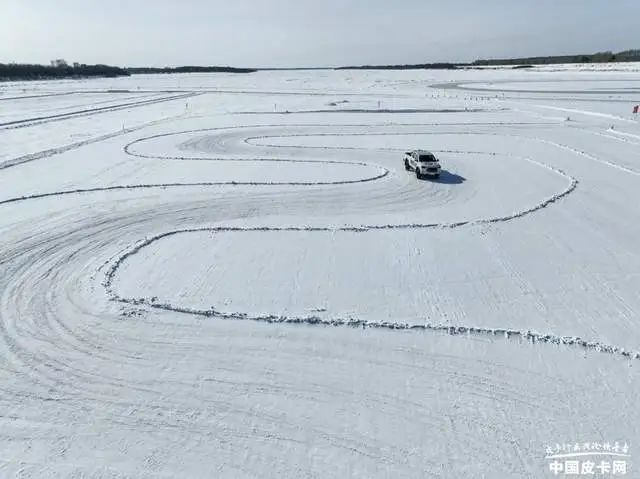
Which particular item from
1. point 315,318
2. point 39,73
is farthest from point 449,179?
point 39,73

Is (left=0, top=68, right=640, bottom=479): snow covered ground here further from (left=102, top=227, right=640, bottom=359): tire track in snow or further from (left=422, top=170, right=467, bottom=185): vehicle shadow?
(left=422, top=170, right=467, bottom=185): vehicle shadow

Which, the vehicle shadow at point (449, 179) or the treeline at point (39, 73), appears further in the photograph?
the treeline at point (39, 73)

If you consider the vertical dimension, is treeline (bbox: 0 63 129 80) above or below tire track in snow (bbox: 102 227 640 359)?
above

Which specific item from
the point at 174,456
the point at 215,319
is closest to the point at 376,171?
the point at 215,319

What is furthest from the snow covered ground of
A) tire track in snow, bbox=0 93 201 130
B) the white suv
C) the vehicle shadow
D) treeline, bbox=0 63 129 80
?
treeline, bbox=0 63 129 80

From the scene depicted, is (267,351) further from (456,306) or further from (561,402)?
(561,402)

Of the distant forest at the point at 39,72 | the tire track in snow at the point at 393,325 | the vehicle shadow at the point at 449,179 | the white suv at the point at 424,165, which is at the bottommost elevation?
the tire track in snow at the point at 393,325

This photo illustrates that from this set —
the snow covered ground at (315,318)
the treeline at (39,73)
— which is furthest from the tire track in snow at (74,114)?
the treeline at (39,73)

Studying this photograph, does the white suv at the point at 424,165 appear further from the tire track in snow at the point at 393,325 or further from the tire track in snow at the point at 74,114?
the tire track in snow at the point at 74,114

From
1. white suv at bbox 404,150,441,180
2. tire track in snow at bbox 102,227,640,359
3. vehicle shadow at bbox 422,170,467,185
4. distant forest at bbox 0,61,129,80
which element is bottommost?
tire track in snow at bbox 102,227,640,359
